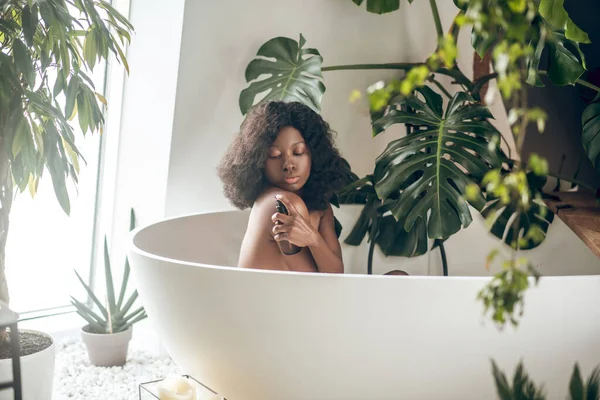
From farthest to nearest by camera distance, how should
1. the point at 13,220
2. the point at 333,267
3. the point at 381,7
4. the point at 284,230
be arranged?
the point at 381,7 → the point at 13,220 → the point at 333,267 → the point at 284,230

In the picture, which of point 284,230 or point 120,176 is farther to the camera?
point 120,176

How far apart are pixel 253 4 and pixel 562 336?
5.08 ft

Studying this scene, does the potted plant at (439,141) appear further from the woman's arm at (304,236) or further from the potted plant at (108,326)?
the potted plant at (108,326)

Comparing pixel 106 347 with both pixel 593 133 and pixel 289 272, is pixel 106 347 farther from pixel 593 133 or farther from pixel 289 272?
pixel 593 133

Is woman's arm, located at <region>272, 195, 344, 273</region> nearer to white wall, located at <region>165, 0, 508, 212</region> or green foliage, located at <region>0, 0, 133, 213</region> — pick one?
green foliage, located at <region>0, 0, 133, 213</region>

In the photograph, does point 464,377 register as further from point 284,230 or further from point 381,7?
point 381,7

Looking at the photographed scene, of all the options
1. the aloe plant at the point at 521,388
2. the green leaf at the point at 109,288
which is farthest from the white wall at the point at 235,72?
the aloe plant at the point at 521,388

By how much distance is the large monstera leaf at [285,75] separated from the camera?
7.28 ft

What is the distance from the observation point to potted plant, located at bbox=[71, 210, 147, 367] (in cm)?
221

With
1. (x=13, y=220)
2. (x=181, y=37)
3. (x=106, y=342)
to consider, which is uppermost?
(x=181, y=37)

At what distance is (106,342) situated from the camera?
220 cm

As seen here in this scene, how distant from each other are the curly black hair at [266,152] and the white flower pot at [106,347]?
675mm

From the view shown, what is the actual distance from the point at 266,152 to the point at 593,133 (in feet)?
3.28

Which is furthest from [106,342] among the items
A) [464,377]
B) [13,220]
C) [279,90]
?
[464,377]
